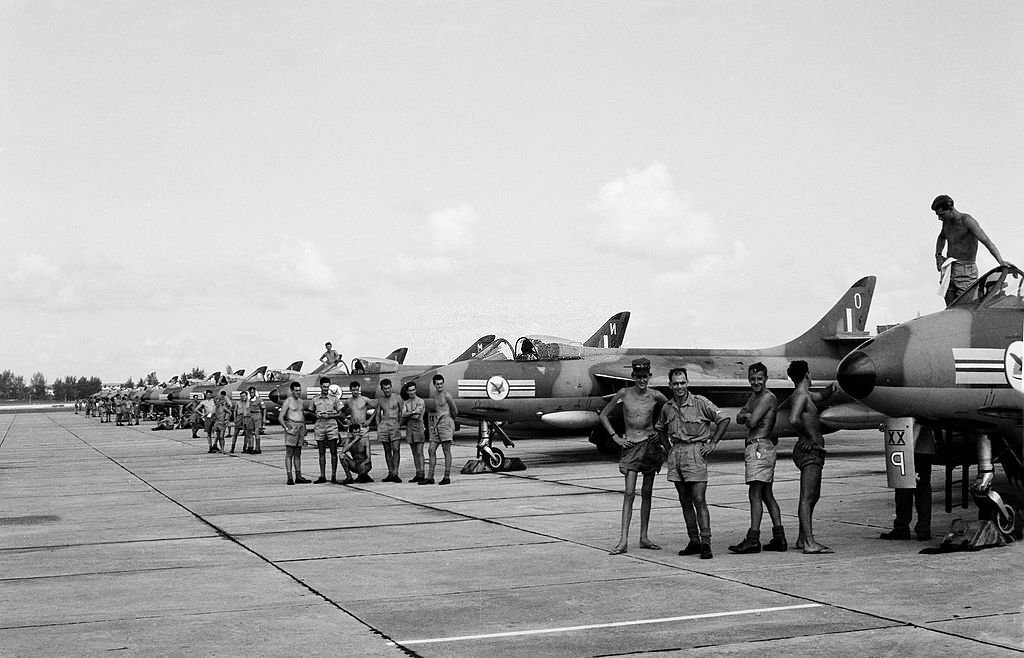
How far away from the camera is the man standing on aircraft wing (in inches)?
392

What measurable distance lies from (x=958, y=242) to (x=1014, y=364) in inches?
76.4

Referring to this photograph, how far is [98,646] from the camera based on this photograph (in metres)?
6.73

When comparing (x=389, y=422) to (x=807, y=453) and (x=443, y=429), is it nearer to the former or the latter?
(x=443, y=429)

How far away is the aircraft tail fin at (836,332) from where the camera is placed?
84.0 feet

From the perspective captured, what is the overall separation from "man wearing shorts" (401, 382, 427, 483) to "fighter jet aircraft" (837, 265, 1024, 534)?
30.1 feet

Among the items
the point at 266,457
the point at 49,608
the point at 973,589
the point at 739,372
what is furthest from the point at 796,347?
the point at 49,608

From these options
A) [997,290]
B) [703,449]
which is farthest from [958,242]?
[703,449]

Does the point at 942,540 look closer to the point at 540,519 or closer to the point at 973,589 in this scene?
the point at 973,589

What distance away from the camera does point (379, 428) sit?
17719 millimetres

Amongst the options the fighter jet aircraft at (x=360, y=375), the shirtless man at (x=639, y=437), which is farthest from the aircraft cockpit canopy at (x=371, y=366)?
the shirtless man at (x=639, y=437)

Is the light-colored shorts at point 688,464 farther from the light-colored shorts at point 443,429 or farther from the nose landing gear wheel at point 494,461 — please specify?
the nose landing gear wheel at point 494,461

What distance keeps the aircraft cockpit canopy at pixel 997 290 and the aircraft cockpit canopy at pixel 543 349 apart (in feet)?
40.2

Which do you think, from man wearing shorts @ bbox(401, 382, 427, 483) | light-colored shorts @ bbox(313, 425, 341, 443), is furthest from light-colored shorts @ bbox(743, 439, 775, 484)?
light-colored shorts @ bbox(313, 425, 341, 443)

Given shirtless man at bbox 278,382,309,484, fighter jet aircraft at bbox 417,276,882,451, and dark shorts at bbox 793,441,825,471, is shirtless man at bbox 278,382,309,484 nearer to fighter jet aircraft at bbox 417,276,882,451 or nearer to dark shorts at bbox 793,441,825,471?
fighter jet aircraft at bbox 417,276,882,451
